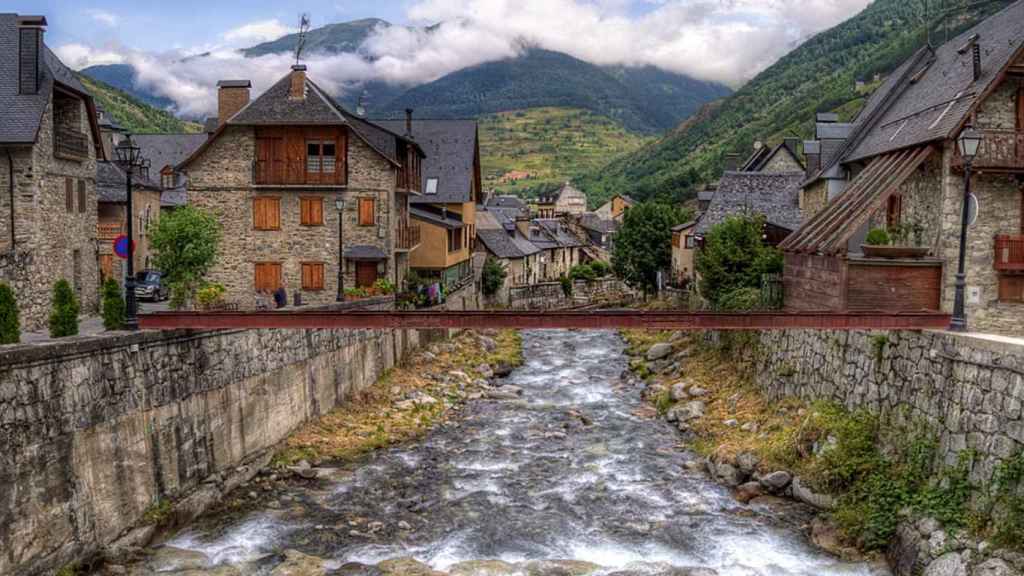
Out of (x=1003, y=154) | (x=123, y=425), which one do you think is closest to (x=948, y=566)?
(x=1003, y=154)

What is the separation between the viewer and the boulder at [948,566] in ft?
50.0

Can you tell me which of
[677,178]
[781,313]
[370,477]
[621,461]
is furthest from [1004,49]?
[677,178]

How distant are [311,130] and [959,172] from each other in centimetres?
2708

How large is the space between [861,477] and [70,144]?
27.9 m

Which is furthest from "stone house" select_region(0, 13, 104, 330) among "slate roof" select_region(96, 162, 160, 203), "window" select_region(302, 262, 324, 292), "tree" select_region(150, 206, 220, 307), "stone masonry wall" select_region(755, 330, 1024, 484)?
"stone masonry wall" select_region(755, 330, 1024, 484)

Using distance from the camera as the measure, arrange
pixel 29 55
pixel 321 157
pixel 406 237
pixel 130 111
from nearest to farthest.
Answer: pixel 29 55
pixel 321 157
pixel 406 237
pixel 130 111

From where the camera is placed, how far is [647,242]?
67.2 m

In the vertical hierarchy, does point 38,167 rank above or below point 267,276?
above

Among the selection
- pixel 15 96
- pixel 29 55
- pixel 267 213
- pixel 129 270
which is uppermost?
pixel 29 55

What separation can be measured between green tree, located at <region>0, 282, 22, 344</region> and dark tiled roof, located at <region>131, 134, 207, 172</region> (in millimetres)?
54043

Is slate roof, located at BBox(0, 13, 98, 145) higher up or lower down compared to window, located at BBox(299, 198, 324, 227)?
higher up

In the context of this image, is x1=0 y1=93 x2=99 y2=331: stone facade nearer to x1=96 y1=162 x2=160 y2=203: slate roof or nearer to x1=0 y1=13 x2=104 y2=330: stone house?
x1=0 y1=13 x2=104 y2=330: stone house

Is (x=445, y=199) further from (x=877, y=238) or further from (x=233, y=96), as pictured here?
(x=877, y=238)

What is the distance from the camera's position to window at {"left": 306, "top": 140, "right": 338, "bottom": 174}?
40562 millimetres
